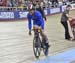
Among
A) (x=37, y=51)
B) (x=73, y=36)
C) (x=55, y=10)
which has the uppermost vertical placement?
(x=37, y=51)

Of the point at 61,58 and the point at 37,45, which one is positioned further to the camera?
the point at 61,58

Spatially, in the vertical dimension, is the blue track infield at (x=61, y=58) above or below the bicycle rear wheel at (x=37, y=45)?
below

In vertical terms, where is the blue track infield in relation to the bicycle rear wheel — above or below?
below

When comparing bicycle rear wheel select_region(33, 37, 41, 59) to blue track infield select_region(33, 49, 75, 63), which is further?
bicycle rear wheel select_region(33, 37, 41, 59)

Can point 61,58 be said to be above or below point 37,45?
below

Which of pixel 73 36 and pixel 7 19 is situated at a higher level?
pixel 73 36

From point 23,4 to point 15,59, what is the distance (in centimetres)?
2285

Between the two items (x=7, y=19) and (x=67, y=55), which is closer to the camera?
(x=67, y=55)

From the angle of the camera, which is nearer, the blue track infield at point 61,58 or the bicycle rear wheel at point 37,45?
the blue track infield at point 61,58

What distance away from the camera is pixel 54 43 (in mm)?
16750

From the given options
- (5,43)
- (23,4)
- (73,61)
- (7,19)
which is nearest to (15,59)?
(73,61)

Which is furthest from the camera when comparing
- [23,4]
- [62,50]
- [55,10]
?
[55,10]

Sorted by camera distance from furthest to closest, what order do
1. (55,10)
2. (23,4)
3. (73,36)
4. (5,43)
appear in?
(55,10), (23,4), (73,36), (5,43)

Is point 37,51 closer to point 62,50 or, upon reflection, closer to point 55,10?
point 62,50
